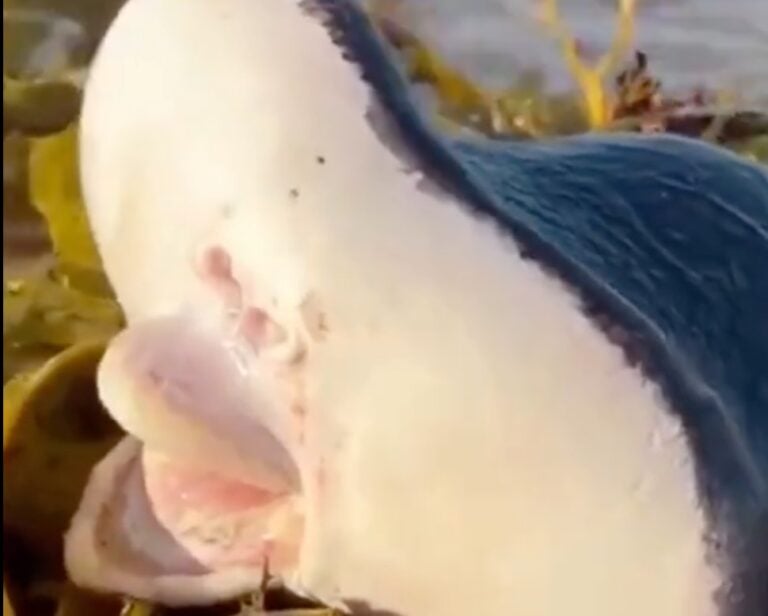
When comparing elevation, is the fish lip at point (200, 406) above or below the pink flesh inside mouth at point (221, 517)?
above

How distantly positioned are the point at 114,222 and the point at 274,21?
86mm

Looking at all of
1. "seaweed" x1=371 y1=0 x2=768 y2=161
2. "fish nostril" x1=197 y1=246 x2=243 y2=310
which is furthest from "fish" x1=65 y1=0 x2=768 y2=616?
"seaweed" x1=371 y1=0 x2=768 y2=161

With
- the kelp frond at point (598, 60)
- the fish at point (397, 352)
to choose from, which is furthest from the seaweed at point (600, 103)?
the fish at point (397, 352)

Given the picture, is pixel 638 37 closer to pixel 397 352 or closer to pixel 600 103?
pixel 600 103

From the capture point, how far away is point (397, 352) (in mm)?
416

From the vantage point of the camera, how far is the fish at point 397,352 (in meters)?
0.41

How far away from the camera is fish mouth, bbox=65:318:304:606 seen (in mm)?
439

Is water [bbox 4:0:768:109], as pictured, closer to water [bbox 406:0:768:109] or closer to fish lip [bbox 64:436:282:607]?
water [bbox 406:0:768:109]

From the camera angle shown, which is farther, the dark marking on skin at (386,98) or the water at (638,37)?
the water at (638,37)

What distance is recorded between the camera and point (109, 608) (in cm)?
49

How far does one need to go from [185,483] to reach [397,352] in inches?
3.4

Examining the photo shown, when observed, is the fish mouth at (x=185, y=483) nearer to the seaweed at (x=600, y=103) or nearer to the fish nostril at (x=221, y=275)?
the fish nostril at (x=221, y=275)

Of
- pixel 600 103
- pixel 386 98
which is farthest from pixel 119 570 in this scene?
pixel 600 103

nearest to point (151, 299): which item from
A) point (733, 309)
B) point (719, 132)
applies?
point (733, 309)
